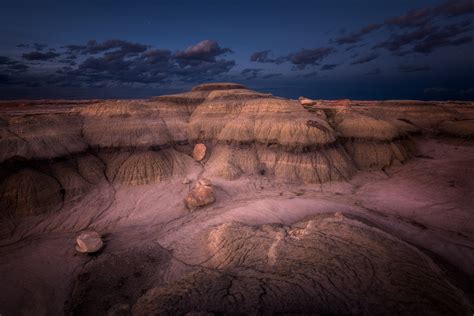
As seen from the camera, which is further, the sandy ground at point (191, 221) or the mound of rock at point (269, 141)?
the mound of rock at point (269, 141)

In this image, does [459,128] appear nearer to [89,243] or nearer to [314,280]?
[314,280]

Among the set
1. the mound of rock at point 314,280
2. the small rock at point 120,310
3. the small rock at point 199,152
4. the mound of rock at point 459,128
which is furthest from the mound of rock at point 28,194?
the mound of rock at point 459,128

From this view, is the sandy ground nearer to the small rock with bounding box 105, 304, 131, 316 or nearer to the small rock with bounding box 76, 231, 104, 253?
the small rock with bounding box 76, 231, 104, 253

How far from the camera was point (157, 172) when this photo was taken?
2180 centimetres

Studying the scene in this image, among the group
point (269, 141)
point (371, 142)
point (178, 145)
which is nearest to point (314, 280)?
point (269, 141)

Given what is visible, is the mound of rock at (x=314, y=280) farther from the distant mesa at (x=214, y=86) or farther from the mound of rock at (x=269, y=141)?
the distant mesa at (x=214, y=86)

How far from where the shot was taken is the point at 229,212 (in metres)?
17.0

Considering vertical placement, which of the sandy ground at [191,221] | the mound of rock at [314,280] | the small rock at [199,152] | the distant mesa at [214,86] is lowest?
the sandy ground at [191,221]

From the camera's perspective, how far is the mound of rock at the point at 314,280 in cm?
835

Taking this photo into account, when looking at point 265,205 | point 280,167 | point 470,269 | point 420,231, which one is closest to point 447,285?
point 470,269

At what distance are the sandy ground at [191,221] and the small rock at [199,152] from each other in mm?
1267

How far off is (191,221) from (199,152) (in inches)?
417

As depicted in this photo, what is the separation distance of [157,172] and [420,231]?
66.9ft

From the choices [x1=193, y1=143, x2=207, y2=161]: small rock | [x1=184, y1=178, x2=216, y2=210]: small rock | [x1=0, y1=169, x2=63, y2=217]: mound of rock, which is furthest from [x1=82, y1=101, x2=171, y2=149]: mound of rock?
[x1=184, y1=178, x2=216, y2=210]: small rock
